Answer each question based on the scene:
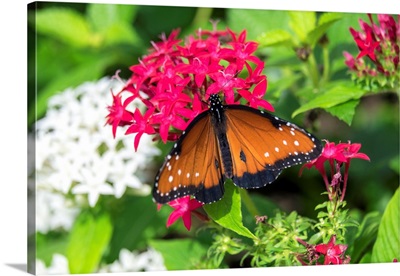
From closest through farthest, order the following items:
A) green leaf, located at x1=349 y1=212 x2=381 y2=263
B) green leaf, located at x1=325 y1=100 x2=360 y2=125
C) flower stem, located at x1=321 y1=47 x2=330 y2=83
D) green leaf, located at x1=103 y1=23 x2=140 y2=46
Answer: green leaf, located at x1=325 y1=100 x2=360 y2=125, green leaf, located at x1=349 y1=212 x2=381 y2=263, flower stem, located at x1=321 y1=47 x2=330 y2=83, green leaf, located at x1=103 y1=23 x2=140 y2=46

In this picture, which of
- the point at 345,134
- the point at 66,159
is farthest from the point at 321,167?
the point at 345,134

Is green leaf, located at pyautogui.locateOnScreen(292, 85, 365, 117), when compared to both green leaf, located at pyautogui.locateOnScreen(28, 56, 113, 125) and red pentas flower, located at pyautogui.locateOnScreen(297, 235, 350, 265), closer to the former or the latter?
red pentas flower, located at pyautogui.locateOnScreen(297, 235, 350, 265)

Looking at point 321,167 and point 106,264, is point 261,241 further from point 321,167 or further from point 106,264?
point 106,264

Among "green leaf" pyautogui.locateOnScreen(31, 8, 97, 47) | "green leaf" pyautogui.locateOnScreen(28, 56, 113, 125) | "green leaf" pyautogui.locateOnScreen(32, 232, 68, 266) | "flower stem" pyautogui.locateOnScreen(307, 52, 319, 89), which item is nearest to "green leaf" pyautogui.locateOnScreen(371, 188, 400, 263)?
"flower stem" pyautogui.locateOnScreen(307, 52, 319, 89)

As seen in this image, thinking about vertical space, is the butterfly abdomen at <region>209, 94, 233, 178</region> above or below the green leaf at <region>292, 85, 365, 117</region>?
below

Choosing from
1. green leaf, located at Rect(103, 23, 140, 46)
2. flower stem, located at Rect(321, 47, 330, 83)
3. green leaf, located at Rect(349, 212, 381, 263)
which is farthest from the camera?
green leaf, located at Rect(103, 23, 140, 46)

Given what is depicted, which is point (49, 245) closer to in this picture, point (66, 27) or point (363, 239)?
point (66, 27)

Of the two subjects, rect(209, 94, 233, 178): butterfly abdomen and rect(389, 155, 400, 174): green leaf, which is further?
rect(389, 155, 400, 174): green leaf
